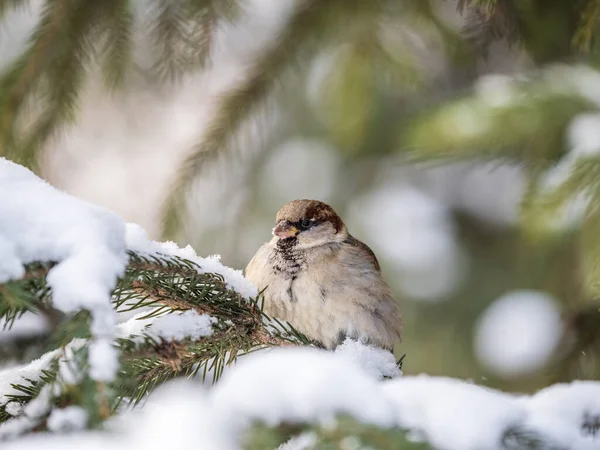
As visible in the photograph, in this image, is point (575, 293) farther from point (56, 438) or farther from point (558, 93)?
point (56, 438)

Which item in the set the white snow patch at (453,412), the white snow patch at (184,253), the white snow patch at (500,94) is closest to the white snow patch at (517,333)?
the white snow patch at (500,94)

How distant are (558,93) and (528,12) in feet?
2.47

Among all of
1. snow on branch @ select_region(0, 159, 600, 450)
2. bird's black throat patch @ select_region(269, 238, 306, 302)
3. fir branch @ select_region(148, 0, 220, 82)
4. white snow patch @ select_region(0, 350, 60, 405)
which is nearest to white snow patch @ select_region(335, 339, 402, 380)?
bird's black throat patch @ select_region(269, 238, 306, 302)

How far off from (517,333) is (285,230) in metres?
1.34

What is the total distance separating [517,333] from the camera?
9.81ft

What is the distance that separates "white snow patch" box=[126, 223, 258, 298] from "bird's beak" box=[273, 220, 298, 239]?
0.69m

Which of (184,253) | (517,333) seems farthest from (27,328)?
(517,333)

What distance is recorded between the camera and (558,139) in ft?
5.83

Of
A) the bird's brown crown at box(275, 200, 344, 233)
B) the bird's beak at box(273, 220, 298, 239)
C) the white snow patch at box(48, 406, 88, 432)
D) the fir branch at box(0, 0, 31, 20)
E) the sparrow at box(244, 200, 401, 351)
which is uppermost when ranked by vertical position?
the fir branch at box(0, 0, 31, 20)

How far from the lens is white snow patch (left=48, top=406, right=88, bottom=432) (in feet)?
2.64

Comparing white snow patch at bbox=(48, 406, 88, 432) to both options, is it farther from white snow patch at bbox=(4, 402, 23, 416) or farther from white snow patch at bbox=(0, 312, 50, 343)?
white snow patch at bbox=(0, 312, 50, 343)

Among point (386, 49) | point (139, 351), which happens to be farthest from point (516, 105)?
point (139, 351)

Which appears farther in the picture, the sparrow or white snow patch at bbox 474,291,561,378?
white snow patch at bbox 474,291,561,378

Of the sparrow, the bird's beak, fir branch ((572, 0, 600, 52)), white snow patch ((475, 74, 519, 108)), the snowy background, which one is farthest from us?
the snowy background
